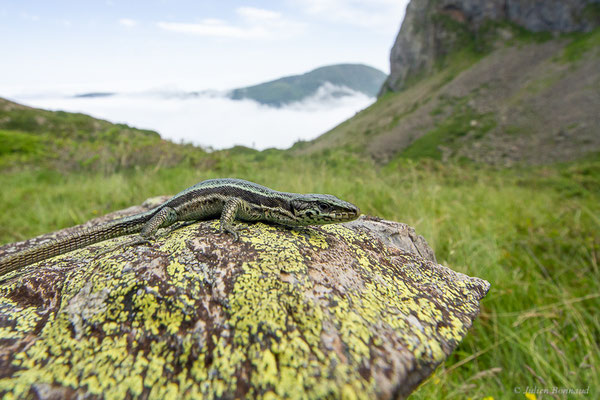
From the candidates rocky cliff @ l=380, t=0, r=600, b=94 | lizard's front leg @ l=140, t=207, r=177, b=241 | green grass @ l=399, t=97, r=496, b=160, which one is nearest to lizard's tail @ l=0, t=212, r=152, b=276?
lizard's front leg @ l=140, t=207, r=177, b=241

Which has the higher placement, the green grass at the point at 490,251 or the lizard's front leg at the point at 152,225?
the lizard's front leg at the point at 152,225

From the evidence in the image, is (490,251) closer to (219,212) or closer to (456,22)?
(219,212)

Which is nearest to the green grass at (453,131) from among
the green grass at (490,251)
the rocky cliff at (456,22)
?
the rocky cliff at (456,22)

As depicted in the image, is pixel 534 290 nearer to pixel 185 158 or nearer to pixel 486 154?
pixel 185 158

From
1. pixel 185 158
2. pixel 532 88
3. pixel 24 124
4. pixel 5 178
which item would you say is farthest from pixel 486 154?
pixel 24 124

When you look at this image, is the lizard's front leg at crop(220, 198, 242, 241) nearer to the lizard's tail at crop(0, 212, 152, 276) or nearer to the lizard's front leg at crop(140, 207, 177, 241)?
the lizard's front leg at crop(140, 207, 177, 241)

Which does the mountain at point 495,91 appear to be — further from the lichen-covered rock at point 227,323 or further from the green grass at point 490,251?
the lichen-covered rock at point 227,323
